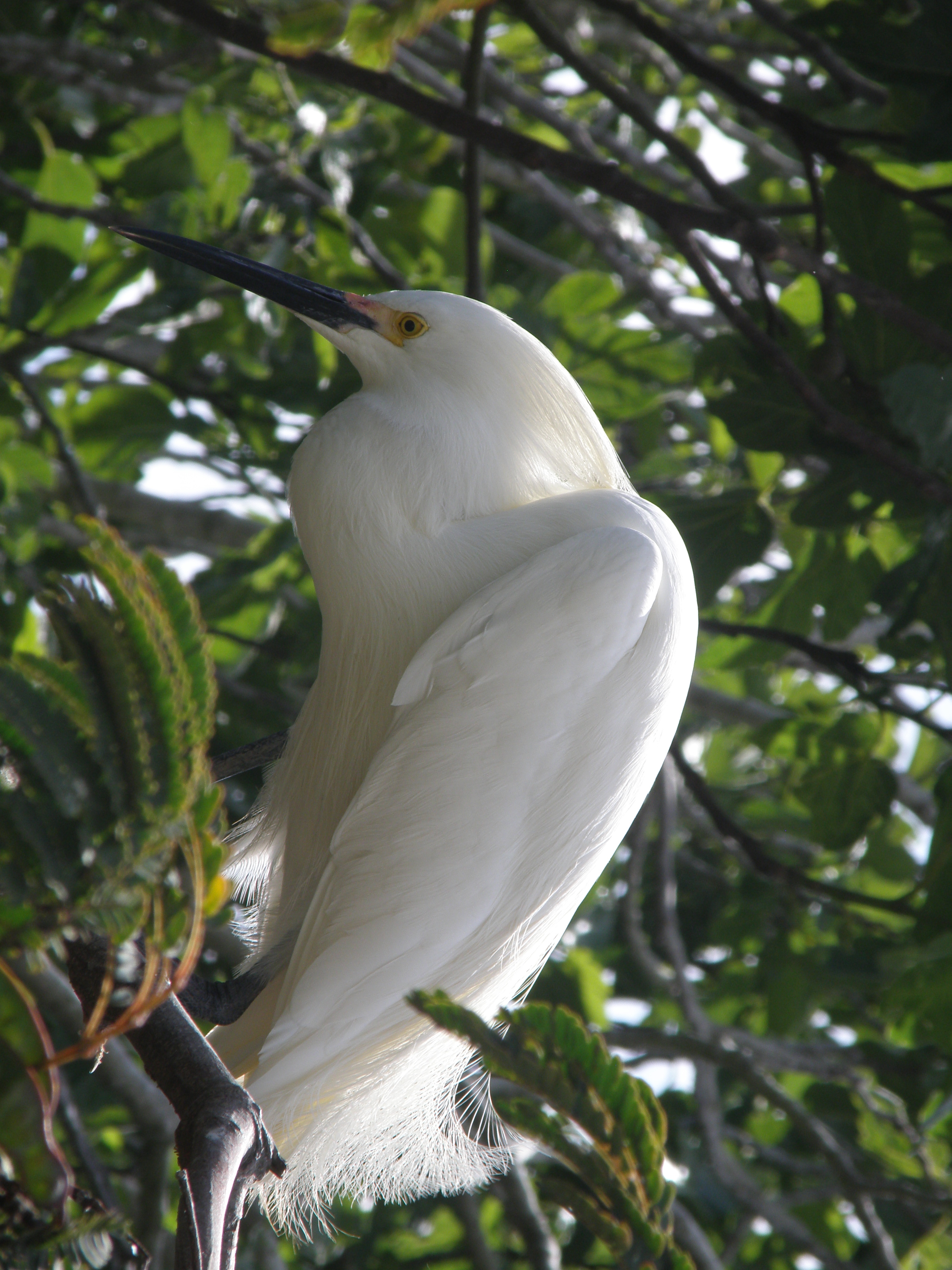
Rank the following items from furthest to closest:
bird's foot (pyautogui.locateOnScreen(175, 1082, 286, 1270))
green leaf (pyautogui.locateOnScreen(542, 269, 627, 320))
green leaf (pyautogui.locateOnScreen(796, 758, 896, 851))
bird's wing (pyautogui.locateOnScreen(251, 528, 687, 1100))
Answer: green leaf (pyautogui.locateOnScreen(542, 269, 627, 320)) < green leaf (pyautogui.locateOnScreen(796, 758, 896, 851)) < bird's wing (pyautogui.locateOnScreen(251, 528, 687, 1100)) < bird's foot (pyautogui.locateOnScreen(175, 1082, 286, 1270))

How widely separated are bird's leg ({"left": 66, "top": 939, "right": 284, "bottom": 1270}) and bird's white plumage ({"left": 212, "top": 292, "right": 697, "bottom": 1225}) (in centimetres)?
35

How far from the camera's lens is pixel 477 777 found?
131cm

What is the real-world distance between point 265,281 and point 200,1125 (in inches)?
47.0

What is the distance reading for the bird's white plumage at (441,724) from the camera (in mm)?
1298

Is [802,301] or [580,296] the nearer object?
[802,301]

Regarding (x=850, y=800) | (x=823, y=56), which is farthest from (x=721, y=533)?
(x=823, y=56)

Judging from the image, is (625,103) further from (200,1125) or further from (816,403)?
(200,1125)

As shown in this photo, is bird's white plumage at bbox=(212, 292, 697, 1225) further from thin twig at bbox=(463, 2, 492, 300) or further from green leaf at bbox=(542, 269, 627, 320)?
green leaf at bbox=(542, 269, 627, 320)

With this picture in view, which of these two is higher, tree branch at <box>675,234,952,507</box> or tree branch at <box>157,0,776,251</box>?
tree branch at <box>157,0,776,251</box>

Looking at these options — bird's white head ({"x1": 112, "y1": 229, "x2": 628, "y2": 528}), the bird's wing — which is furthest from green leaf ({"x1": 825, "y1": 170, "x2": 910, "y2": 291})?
the bird's wing

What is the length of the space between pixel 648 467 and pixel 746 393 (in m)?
0.93

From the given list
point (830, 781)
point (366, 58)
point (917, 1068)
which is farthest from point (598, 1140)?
point (917, 1068)

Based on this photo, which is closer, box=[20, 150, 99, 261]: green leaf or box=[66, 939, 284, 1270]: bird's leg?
box=[66, 939, 284, 1270]: bird's leg

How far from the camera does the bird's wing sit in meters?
1.28
